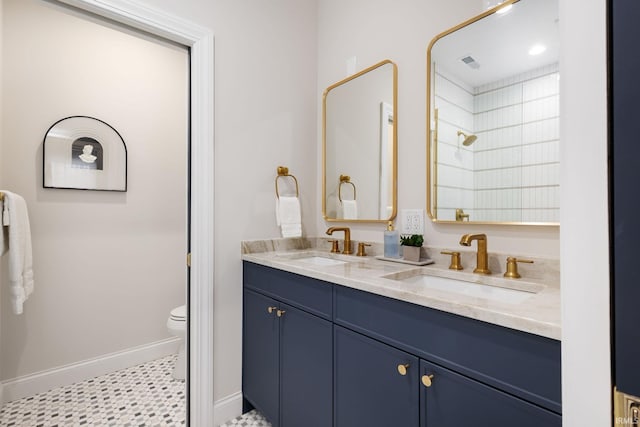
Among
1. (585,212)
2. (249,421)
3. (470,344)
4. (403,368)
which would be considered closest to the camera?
(585,212)

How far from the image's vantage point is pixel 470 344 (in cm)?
84

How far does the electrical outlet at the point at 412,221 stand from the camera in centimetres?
157

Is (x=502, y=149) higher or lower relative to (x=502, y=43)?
lower

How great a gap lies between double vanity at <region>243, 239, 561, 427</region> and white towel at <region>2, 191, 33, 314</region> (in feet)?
4.10

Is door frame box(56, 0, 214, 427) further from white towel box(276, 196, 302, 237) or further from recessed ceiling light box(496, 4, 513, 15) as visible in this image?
recessed ceiling light box(496, 4, 513, 15)

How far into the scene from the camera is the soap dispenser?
5.24 feet

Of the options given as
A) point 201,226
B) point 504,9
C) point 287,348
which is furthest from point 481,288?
point 201,226

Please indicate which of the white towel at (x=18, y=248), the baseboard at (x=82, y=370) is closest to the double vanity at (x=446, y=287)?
the baseboard at (x=82, y=370)

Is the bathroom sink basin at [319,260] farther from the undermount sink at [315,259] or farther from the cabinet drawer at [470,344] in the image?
the cabinet drawer at [470,344]

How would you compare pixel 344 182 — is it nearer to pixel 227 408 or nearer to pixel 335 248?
pixel 335 248

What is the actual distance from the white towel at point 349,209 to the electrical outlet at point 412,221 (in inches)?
13.5

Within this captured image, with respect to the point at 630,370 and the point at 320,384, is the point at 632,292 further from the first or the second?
the point at 320,384

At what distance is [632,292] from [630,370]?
10 cm

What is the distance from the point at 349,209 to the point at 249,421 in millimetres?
1333
